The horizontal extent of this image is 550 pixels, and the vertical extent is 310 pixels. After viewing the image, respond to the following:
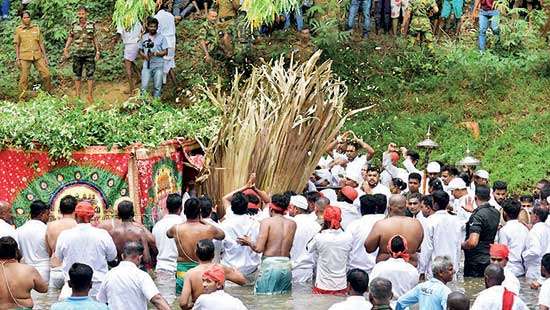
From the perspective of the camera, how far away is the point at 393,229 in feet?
45.1

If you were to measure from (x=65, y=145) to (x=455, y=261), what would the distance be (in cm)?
539

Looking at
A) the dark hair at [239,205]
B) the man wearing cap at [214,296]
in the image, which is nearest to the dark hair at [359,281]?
the man wearing cap at [214,296]

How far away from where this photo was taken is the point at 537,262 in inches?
602

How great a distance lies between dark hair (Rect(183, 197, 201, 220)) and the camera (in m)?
13.6

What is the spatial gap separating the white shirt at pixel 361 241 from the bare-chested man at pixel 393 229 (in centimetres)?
44

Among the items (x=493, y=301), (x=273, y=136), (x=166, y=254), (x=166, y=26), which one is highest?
(x=166, y=26)

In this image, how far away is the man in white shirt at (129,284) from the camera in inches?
456

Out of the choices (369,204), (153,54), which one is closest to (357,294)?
(369,204)

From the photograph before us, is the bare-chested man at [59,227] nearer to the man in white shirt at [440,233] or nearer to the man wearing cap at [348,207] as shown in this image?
the man wearing cap at [348,207]

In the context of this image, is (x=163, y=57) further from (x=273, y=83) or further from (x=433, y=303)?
(x=433, y=303)

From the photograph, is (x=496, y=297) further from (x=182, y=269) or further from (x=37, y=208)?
(x=37, y=208)

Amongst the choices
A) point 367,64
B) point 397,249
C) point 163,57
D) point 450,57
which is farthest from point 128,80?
point 397,249

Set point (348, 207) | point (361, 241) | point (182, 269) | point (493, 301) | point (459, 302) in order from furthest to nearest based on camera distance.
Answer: point (348, 207) → point (361, 241) → point (182, 269) → point (493, 301) → point (459, 302)

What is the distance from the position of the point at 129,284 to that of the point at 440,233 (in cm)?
448
